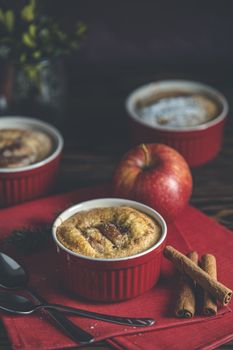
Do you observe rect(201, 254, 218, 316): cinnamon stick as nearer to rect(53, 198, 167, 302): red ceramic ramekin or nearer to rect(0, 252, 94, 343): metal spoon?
rect(53, 198, 167, 302): red ceramic ramekin

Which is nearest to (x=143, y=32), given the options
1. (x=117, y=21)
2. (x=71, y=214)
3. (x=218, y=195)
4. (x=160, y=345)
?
(x=117, y=21)

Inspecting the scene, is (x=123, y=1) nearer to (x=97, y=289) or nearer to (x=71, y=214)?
(x=71, y=214)

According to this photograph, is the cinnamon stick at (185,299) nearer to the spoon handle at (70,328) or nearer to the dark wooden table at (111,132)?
the spoon handle at (70,328)

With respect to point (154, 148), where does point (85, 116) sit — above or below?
A: below

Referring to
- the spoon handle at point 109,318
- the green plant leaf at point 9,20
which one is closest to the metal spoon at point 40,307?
the spoon handle at point 109,318

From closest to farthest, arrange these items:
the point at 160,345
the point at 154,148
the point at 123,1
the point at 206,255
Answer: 1. the point at 160,345
2. the point at 206,255
3. the point at 154,148
4. the point at 123,1

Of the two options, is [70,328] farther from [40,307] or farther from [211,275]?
[211,275]
